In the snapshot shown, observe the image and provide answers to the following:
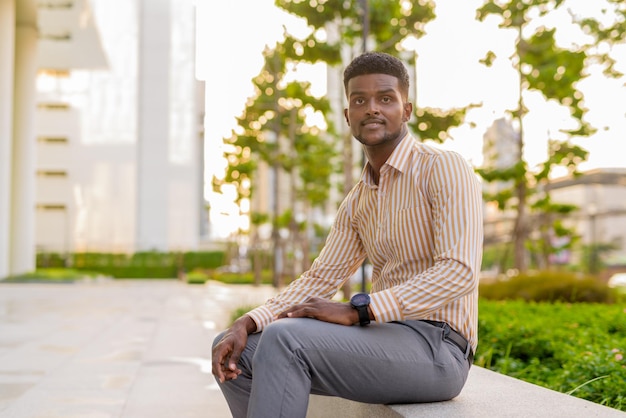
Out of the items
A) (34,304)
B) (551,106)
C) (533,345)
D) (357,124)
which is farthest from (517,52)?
(357,124)

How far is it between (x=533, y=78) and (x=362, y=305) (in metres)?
11.8

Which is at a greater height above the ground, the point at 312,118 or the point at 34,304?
the point at 312,118

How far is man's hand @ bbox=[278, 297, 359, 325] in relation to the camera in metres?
2.25

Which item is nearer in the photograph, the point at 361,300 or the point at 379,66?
the point at 361,300

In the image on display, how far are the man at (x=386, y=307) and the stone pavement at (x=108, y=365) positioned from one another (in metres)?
1.80

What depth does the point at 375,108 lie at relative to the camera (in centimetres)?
251

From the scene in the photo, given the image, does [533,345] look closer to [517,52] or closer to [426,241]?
[426,241]

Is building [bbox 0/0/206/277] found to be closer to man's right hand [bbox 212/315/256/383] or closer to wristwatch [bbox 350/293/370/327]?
man's right hand [bbox 212/315/256/383]

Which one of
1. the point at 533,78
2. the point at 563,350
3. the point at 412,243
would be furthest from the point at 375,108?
the point at 533,78

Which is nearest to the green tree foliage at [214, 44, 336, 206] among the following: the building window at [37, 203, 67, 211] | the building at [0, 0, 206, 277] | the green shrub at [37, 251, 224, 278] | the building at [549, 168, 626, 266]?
the green shrub at [37, 251, 224, 278]

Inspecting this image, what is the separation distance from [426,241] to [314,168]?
22164 mm

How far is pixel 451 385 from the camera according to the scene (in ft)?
7.82

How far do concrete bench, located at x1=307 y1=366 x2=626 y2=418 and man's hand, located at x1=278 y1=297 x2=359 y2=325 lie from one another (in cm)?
35

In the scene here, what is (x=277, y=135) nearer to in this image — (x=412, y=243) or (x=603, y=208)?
(x=412, y=243)
